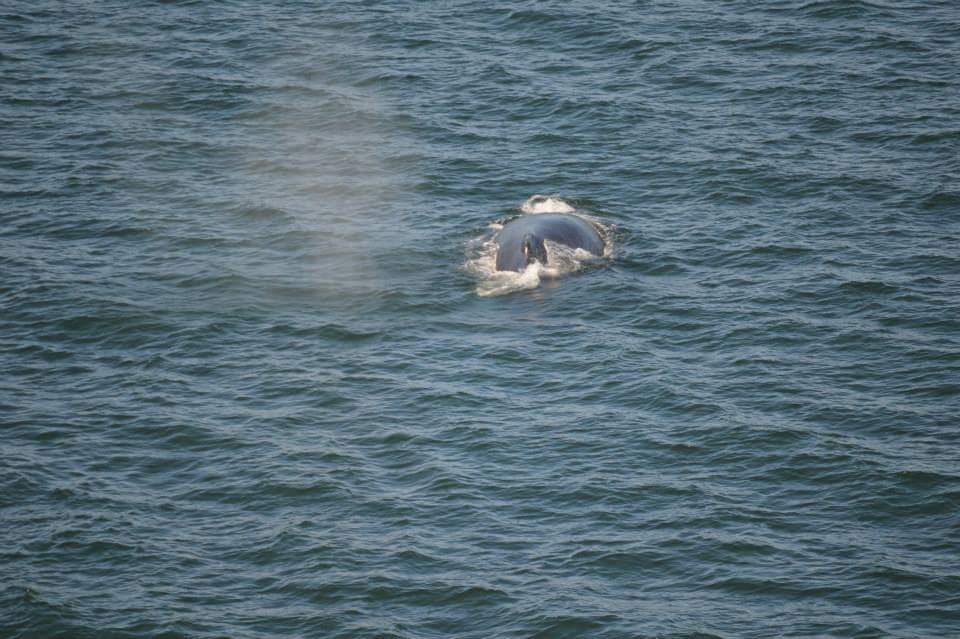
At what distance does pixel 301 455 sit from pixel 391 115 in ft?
82.3

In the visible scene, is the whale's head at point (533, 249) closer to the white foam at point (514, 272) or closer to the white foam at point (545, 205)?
the white foam at point (514, 272)

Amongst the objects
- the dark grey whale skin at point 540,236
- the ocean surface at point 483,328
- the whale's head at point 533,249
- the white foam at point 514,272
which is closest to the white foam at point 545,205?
the ocean surface at point 483,328

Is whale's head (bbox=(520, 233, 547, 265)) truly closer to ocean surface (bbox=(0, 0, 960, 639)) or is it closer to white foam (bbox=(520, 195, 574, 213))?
ocean surface (bbox=(0, 0, 960, 639))

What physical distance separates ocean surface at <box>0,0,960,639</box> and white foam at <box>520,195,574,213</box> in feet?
0.83

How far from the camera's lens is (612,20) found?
63.1 metres

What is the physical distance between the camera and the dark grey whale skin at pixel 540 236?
41.9 metres

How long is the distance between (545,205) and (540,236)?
4.85 meters

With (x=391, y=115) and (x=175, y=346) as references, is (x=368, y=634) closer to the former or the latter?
(x=175, y=346)

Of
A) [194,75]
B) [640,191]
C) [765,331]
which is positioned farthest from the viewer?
[194,75]

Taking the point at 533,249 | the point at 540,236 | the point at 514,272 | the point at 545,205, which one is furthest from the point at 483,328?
the point at 545,205

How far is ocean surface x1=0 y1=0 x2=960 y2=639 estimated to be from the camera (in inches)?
1132

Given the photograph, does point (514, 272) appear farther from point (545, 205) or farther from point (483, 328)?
point (545, 205)

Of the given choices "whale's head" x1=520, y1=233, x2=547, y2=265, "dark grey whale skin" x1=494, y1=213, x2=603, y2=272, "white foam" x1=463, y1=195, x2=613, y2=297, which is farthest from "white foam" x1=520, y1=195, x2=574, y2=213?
"whale's head" x1=520, y1=233, x2=547, y2=265

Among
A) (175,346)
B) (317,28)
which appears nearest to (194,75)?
(317,28)
